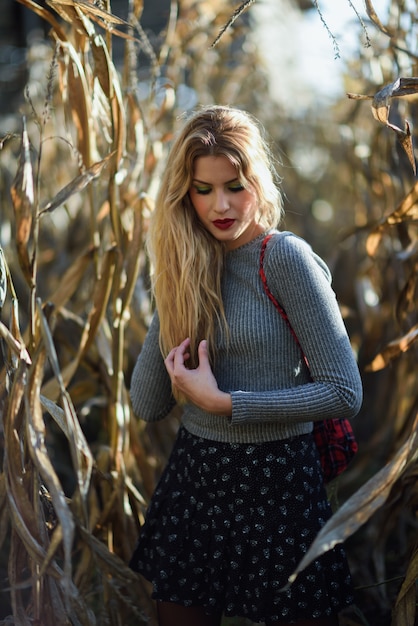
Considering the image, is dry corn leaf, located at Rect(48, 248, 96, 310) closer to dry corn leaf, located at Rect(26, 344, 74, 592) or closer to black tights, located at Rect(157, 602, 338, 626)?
dry corn leaf, located at Rect(26, 344, 74, 592)

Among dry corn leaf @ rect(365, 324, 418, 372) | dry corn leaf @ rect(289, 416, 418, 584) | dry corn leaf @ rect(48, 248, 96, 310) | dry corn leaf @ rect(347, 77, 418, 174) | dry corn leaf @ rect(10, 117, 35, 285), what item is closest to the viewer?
dry corn leaf @ rect(289, 416, 418, 584)

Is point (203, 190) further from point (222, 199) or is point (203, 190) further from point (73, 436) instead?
Answer: point (73, 436)

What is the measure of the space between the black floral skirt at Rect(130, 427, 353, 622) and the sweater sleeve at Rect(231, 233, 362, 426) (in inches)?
4.2

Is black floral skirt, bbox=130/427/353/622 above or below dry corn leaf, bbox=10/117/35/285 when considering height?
below

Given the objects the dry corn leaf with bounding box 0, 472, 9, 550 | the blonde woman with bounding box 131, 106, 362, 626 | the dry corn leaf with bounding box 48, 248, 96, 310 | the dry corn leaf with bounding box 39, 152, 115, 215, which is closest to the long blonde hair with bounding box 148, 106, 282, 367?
the blonde woman with bounding box 131, 106, 362, 626

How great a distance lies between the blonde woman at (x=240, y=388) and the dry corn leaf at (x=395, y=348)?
0.65ft

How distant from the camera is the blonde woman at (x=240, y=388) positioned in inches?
46.1

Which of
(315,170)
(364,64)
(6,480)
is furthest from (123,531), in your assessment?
(315,170)

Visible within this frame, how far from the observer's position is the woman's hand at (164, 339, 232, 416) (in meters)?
1.16

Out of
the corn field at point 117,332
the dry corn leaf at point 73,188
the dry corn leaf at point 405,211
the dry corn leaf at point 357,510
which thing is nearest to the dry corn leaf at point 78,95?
the corn field at point 117,332

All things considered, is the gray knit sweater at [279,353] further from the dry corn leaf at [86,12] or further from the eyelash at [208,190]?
the dry corn leaf at [86,12]

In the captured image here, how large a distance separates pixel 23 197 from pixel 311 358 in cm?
52

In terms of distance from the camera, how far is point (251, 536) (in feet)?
3.96

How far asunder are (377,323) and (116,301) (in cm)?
75
